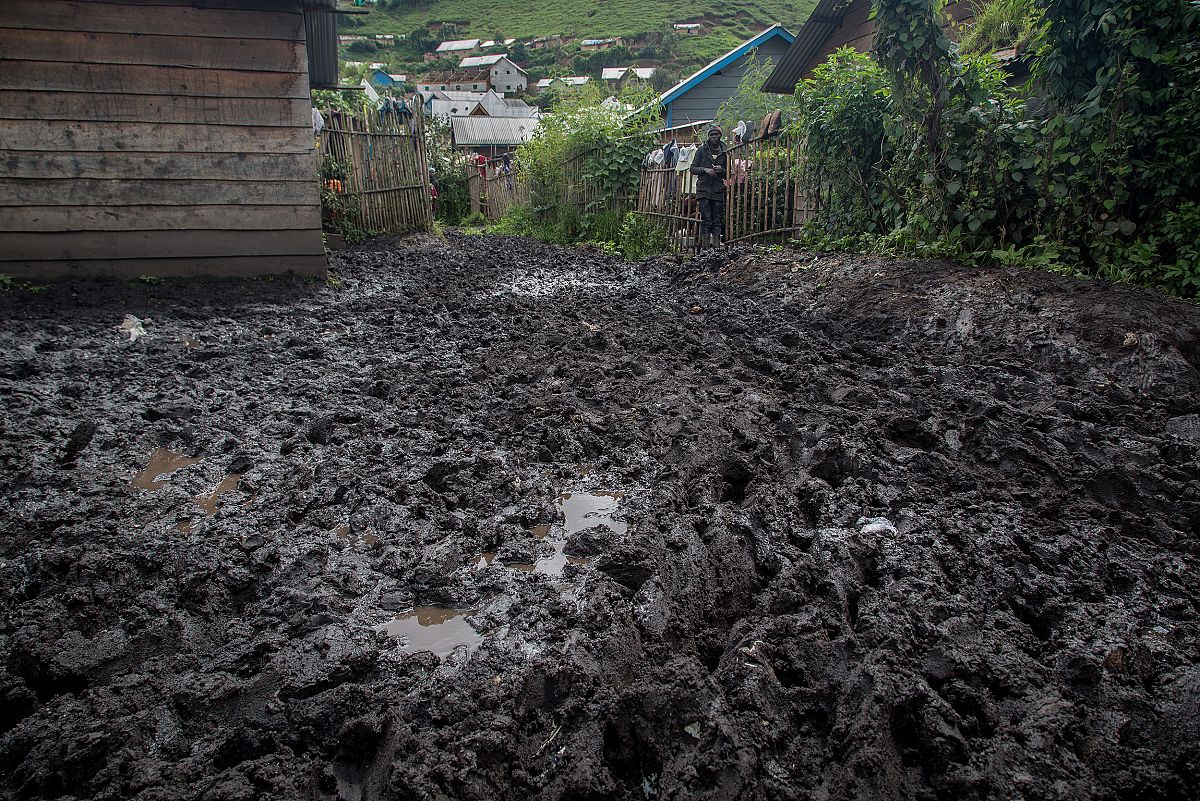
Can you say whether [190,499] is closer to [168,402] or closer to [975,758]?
[168,402]

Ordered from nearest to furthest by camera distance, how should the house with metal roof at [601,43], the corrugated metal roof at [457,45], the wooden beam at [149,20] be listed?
the wooden beam at [149,20] → the house with metal roof at [601,43] → the corrugated metal roof at [457,45]

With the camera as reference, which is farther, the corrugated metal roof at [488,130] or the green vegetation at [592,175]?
the corrugated metal roof at [488,130]

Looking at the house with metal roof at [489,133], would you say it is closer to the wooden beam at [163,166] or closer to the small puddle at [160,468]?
the wooden beam at [163,166]

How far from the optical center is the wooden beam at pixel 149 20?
6465 millimetres

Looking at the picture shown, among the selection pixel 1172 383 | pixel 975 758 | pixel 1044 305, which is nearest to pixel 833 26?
pixel 1044 305

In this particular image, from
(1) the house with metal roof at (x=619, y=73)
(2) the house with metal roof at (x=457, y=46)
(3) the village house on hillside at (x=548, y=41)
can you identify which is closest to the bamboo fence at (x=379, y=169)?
(1) the house with metal roof at (x=619, y=73)

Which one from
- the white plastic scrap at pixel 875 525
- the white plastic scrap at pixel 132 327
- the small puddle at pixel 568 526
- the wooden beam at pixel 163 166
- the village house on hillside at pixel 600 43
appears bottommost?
the small puddle at pixel 568 526

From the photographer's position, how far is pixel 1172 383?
3654 millimetres

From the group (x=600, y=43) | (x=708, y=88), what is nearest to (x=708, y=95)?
(x=708, y=88)

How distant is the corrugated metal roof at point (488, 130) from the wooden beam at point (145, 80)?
136 feet

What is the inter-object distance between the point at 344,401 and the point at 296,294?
375cm

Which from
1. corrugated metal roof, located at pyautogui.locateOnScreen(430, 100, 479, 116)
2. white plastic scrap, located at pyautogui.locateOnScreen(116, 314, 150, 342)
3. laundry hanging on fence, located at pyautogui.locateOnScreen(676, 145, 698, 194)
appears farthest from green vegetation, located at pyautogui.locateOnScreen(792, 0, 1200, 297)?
corrugated metal roof, located at pyautogui.locateOnScreen(430, 100, 479, 116)

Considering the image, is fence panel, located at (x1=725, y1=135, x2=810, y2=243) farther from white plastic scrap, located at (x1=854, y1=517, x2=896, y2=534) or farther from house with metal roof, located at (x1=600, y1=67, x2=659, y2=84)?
house with metal roof, located at (x1=600, y1=67, x2=659, y2=84)

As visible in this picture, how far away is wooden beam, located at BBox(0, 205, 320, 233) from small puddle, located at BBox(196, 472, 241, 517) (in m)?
5.31
